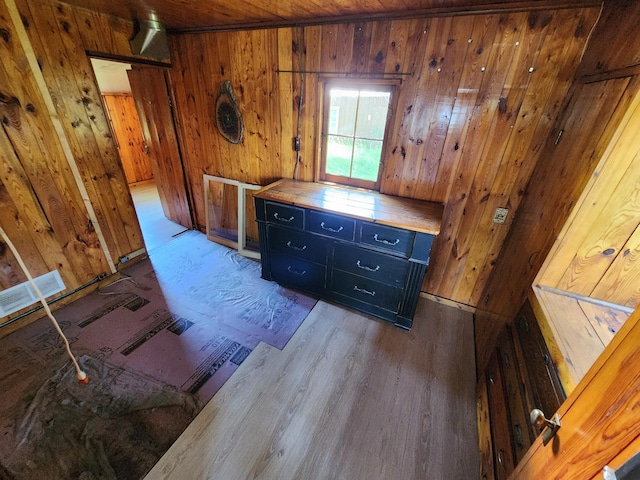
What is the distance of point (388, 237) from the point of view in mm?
1860

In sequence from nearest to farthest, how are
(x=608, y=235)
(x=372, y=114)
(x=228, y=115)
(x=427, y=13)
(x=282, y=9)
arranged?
(x=608, y=235), (x=427, y=13), (x=282, y=9), (x=372, y=114), (x=228, y=115)

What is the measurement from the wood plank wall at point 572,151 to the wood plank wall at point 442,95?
152mm

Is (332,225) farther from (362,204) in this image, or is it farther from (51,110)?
(51,110)

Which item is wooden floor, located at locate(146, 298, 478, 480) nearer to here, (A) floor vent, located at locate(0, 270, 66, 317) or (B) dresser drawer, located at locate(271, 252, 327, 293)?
(B) dresser drawer, located at locate(271, 252, 327, 293)

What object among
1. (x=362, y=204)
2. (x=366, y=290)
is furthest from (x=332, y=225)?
(x=366, y=290)

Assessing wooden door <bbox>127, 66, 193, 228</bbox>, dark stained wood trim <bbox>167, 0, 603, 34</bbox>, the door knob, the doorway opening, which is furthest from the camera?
the doorway opening

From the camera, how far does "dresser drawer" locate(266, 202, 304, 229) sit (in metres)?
2.12

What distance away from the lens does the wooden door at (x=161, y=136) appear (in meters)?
2.91

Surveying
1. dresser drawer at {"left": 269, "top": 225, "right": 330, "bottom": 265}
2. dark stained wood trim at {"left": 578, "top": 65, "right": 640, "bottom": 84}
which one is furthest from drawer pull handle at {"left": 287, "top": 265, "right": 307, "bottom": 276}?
dark stained wood trim at {"left": 578, "top": 65, "right": 640, "bottom": 84}

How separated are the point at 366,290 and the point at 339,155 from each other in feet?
3.99

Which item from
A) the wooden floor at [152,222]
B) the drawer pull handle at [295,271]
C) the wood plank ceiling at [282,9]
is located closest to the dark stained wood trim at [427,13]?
the wood plank ceiling at [282,9]

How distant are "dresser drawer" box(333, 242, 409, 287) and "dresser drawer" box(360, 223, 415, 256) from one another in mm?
75

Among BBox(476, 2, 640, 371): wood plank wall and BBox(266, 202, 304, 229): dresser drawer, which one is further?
BBox(266, 202, 304, 229): dresser drawer

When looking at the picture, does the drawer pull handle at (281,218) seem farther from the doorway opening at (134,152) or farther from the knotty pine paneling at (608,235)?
the doorway opening at (134,152)
